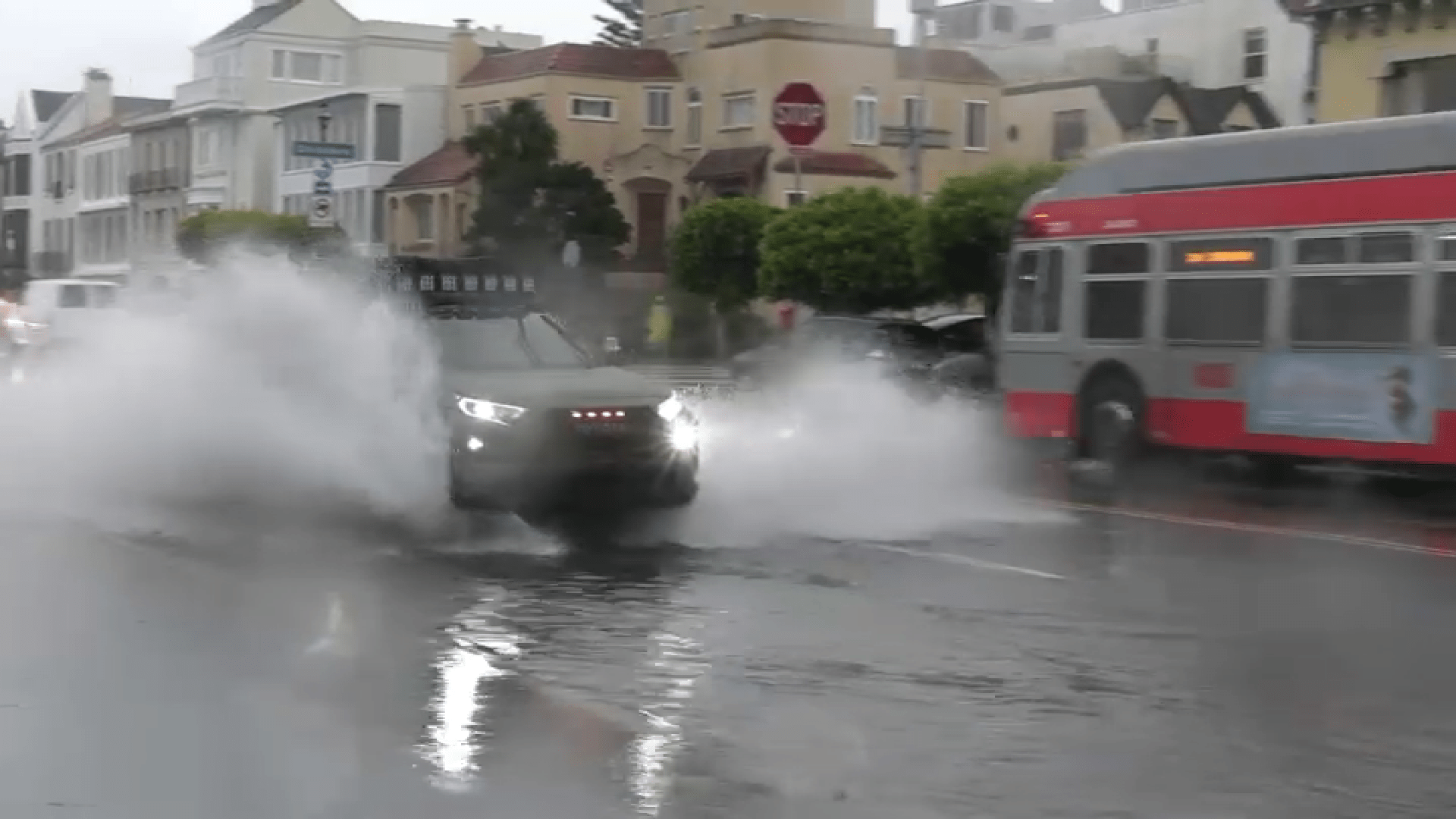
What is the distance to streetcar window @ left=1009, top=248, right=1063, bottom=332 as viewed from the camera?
854 inches

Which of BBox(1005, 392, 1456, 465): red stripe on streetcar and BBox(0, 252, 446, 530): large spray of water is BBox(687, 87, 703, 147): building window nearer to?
BBox(1005, 392, 1456, 465): red stripe on streetcar

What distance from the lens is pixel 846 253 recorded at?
5106 centimetres

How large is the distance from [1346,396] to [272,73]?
72261 millimetres

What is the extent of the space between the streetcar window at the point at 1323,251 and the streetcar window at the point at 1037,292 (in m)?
3.23

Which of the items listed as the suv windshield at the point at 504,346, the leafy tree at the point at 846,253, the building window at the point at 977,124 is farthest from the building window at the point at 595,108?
the suv windshield at the point at 504,346

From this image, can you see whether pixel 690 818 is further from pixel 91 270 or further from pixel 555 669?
pixel 91 270

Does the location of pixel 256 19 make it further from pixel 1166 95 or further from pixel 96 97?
pixel 1166 95

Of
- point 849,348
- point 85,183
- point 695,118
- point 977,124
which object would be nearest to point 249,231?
point 849,348

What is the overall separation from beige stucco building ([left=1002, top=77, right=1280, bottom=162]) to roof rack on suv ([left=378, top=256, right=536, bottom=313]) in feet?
143

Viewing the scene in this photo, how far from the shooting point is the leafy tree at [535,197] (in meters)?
61.0

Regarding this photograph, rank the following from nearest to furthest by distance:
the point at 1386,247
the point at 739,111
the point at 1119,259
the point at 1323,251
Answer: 1. the point at 1386,247
2. the point at 1323,251
3. the point at 1119,259
4. the point at 739,111

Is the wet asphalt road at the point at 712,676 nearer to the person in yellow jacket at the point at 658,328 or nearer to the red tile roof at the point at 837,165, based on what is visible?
the person in yellow jacket at the point at 658,328

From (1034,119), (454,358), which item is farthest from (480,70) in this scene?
(454,358)

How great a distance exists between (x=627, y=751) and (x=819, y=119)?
105ft
